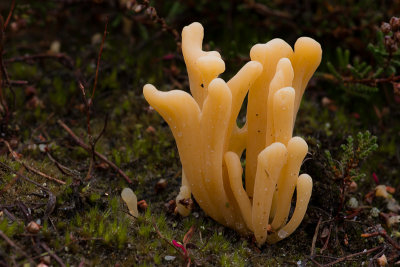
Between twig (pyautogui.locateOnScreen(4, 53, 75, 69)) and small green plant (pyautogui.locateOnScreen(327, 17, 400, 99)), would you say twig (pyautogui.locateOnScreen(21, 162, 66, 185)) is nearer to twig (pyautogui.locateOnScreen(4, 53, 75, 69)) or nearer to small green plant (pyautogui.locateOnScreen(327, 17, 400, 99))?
twig (pyautogui.locateOnScreen(4, 53, 75, 69))

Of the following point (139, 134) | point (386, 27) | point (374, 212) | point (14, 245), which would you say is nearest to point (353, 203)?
point (374, 212)

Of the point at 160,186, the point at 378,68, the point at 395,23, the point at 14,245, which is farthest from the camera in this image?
the point at 378,68

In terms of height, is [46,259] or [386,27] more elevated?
[386,27]

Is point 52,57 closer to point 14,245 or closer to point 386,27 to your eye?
point 14,245

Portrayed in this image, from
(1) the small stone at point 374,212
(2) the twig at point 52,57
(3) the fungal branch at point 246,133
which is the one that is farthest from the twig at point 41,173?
(1) the small stone at point 374,212

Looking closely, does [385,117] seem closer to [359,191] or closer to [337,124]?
[337,124]
